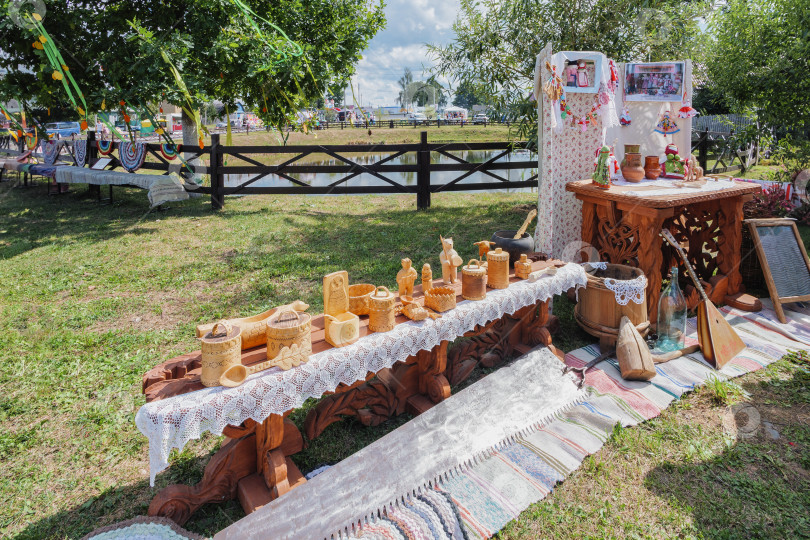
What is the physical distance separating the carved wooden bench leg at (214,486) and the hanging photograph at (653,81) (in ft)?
15.8

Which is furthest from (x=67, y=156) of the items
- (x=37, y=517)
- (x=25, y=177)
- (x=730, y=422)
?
(x=730, y=422)

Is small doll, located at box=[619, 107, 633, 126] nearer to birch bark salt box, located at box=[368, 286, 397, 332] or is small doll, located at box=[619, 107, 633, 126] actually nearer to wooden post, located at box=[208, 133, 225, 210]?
birch bark salt box, located at box=[368, 286, 397, 332]

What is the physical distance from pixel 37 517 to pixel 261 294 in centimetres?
290

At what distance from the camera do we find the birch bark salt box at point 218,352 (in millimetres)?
1967

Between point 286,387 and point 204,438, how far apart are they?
1.12 m

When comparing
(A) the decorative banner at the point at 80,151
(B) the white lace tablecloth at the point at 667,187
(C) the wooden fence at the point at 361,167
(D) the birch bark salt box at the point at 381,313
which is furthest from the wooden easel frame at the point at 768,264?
(A) the decorative banner at the point at 80,151

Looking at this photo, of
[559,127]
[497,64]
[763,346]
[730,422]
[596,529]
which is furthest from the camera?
[497,64]

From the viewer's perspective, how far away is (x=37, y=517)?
223 centimetres

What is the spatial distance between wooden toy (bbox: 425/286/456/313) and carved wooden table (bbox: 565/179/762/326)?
1975 millimetres

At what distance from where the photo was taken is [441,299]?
9.04ft

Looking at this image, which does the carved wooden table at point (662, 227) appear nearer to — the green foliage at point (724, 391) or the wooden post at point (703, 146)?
the green foliage at point (724, 391)

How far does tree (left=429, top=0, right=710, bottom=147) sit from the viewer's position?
669cm

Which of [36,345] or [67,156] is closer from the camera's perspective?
[36,345]

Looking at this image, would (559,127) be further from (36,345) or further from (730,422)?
(36,345)
